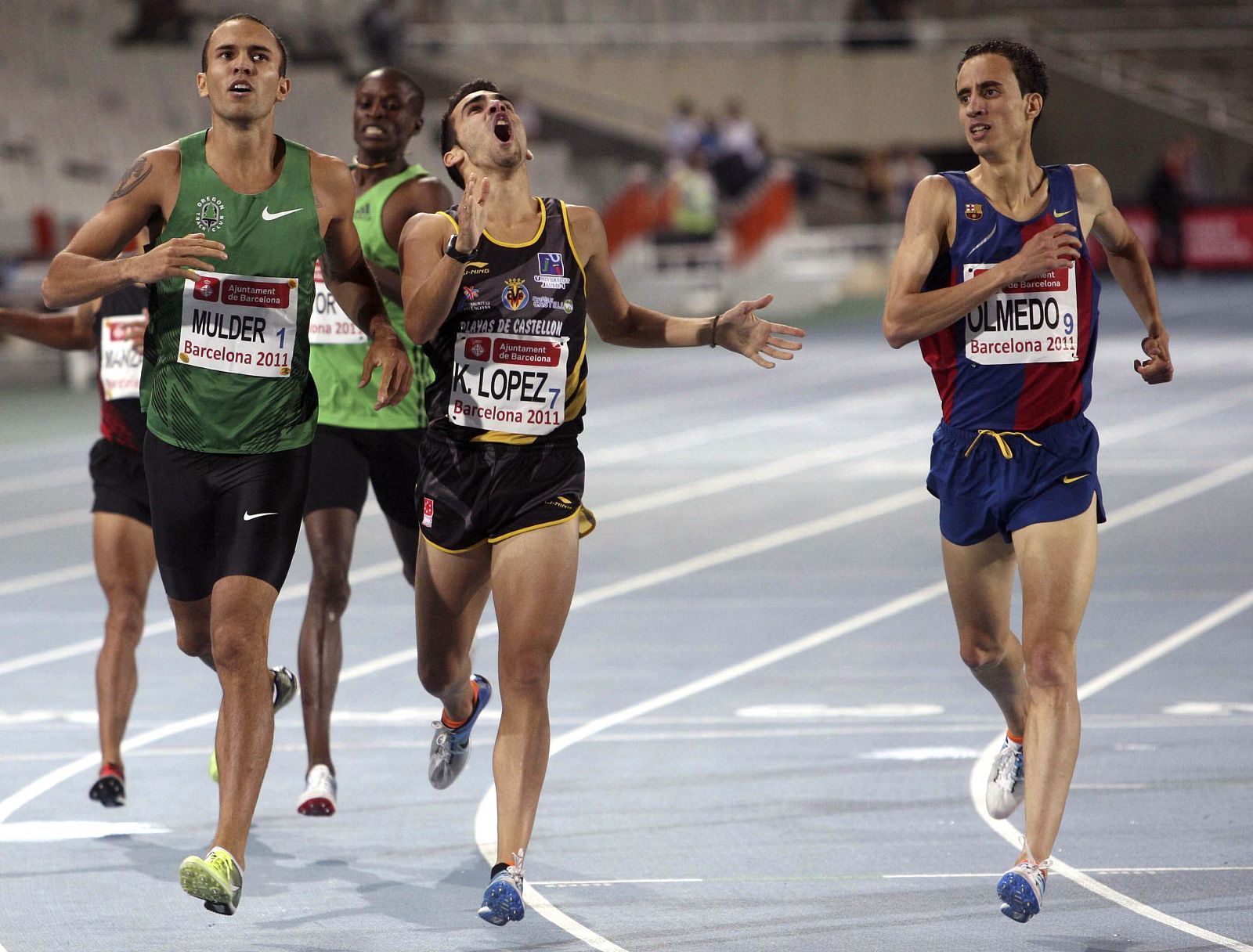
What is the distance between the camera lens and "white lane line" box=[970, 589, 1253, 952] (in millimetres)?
5152

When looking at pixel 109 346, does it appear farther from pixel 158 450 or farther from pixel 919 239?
pixel 919 239

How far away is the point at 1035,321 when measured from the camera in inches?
219

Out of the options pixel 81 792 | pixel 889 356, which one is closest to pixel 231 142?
pixel 81 792

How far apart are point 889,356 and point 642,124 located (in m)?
12.1

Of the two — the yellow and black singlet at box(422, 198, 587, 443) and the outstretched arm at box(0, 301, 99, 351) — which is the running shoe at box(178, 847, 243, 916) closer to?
the yellow and black singlet at box(422, 198, 587, 443)

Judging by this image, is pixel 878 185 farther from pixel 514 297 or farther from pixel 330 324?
pixel 514 297

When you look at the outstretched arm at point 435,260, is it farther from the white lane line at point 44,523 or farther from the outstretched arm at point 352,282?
the white lane line at point 44,523

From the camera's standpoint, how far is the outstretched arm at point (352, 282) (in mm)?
5590

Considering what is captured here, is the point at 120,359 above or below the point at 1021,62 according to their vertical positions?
below

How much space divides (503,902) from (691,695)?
132 inches

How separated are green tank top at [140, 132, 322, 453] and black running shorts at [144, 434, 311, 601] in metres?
0.05

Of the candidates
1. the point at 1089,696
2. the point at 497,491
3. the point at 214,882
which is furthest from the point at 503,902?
the point at 1089,696

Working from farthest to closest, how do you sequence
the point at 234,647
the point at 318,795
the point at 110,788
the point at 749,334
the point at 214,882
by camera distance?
the point at 110,788 < the point at 318,795 < the point at 749,334 < the point at 234,647 < the point at 214,882

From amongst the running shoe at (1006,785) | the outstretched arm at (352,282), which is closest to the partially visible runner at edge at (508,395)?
the outstretched arm at (352,282)
